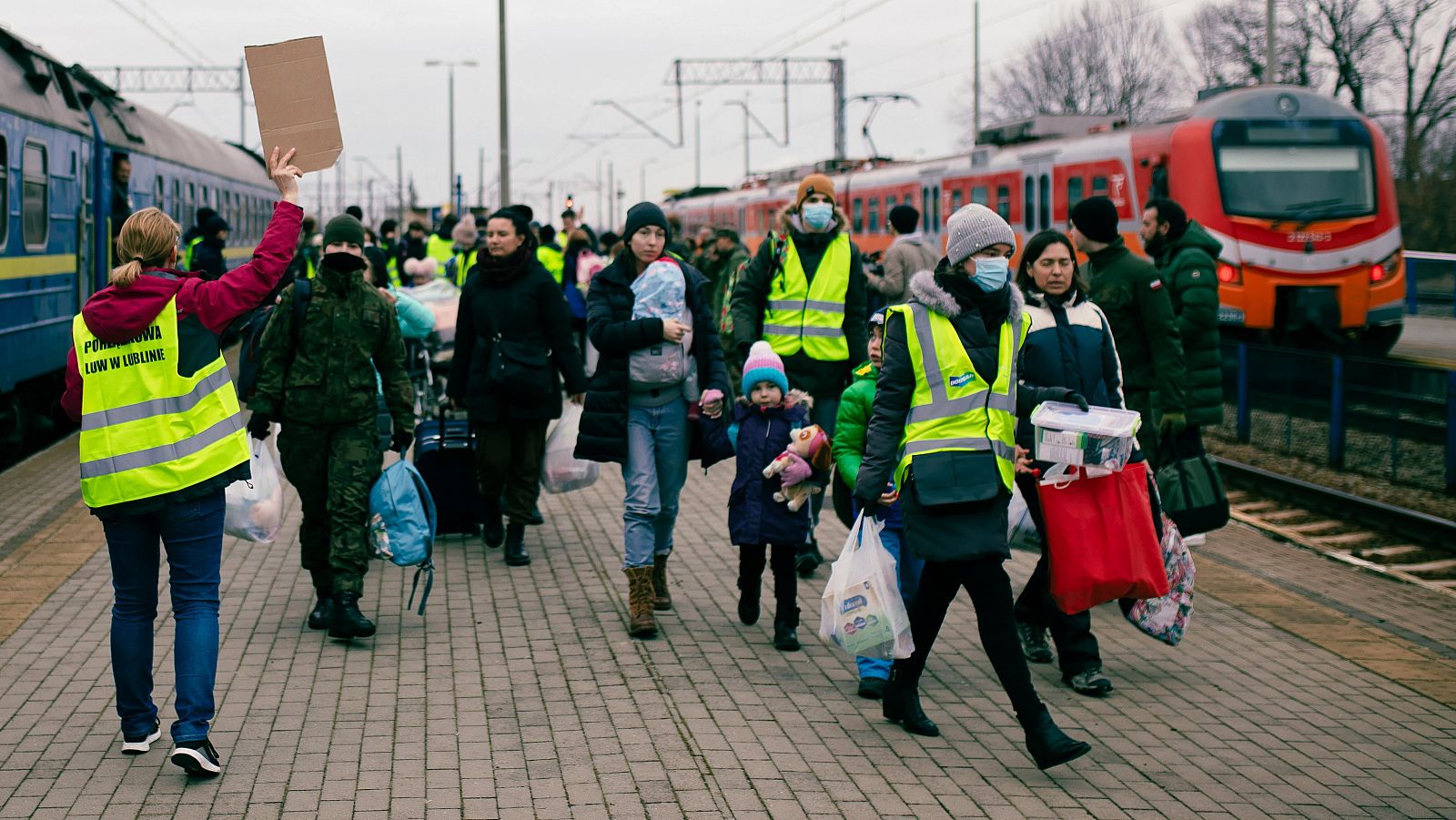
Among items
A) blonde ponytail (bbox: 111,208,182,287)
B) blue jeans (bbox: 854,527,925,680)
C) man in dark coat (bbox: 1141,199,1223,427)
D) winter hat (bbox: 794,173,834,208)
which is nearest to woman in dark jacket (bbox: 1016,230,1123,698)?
blue jeans (bbox: 854,527,925,680)

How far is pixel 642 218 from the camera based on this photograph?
7301 millimetres

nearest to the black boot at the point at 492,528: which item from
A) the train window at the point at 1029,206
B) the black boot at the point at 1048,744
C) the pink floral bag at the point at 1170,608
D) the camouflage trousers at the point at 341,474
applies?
the camouflage trousers at the point at 341,474

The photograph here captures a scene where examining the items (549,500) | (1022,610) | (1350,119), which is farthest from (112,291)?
(1350,119)

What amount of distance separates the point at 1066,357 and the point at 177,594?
330cm

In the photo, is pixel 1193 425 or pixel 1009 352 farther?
pixel 1193 425

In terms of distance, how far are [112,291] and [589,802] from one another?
2.13 m

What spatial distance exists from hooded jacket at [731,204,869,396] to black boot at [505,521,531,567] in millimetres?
1535

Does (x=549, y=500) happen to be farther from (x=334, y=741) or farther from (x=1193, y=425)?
(x=334, y=741)

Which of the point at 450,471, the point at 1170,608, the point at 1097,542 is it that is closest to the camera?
the point at 1097,542

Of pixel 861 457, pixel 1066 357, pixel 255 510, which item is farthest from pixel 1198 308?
pixel 255 510

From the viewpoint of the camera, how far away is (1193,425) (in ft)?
24.7

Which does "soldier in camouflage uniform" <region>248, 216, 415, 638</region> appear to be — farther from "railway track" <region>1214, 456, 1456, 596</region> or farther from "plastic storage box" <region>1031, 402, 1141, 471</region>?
"railway track" <region>1214, 456, 1456, 596</region>

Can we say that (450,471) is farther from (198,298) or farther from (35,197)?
(35,197)

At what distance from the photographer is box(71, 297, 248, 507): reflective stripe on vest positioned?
16.4 ft
